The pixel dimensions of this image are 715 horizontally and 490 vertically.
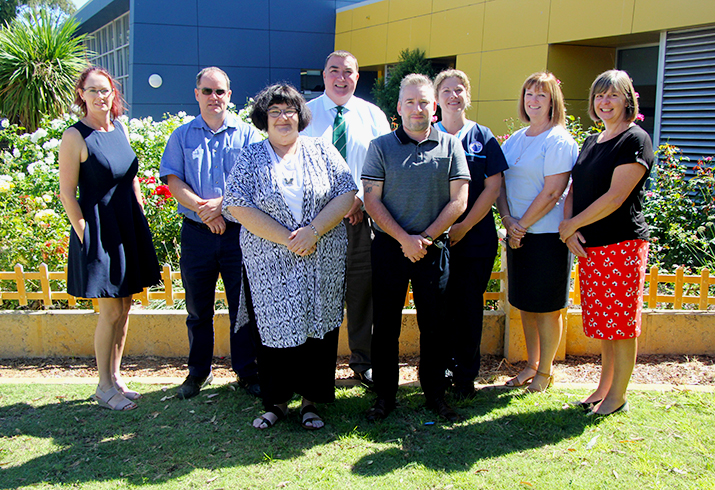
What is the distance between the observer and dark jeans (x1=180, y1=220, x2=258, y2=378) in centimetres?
384

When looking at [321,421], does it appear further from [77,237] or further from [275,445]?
[77,237]

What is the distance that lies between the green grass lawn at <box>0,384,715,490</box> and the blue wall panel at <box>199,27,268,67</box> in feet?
56.1

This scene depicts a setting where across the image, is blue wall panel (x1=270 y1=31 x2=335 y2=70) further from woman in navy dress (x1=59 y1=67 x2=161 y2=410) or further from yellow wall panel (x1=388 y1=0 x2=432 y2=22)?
woman in navy dress (x1=59 y1=67 x2=161 y2=410)

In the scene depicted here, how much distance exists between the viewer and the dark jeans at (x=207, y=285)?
151 inches

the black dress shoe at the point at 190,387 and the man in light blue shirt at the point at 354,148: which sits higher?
the man in light blue shirt at the point at 354,148

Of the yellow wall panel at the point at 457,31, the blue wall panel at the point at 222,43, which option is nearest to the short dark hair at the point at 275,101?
the yellow wall panel at the point at 457,31

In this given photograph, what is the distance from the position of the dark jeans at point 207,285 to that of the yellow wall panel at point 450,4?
12.9 metres

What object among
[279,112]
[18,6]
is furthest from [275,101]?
[18,6]

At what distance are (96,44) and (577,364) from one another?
2855 centimetres

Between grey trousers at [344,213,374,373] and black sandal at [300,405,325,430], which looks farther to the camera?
grey trousers at [344,213,374,373]

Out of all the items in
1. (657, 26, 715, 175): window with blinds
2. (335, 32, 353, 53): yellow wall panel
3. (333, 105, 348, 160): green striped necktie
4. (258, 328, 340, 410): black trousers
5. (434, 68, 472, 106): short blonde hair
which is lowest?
(258, 328, 340, 410): black trousers

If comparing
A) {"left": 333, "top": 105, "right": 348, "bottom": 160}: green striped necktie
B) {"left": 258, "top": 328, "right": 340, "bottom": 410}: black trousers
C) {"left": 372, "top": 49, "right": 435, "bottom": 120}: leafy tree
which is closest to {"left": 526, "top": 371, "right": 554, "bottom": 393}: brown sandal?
{"left": 258, "top": 328, "right": 340, "bottom": 410}: black trousers

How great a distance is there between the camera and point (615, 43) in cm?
1173

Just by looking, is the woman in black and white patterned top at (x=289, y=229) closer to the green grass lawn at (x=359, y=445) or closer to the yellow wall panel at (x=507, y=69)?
the green grass lawn at (x=359, y=445)
